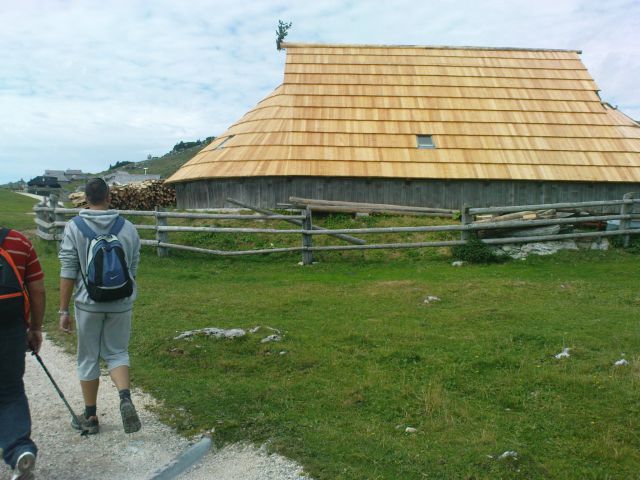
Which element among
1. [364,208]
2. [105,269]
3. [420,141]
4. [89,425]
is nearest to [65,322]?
[105,269]

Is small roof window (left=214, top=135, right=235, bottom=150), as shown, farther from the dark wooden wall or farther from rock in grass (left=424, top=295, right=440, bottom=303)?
rock in grass (left=424, top=295, right=440, bottom=303)

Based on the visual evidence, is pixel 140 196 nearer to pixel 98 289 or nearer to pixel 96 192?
pixel 96 192

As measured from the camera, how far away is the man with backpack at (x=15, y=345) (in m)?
4.01

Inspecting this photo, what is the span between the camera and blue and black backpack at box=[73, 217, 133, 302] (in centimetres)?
464

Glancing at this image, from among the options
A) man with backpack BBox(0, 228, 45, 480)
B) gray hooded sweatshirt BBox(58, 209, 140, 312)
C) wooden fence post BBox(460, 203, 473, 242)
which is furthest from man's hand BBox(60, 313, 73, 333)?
wooden fence post BBox(460, 203, 473, 242)

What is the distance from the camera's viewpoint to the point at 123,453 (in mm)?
4582

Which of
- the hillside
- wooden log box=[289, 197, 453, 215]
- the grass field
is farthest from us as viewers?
the hillside

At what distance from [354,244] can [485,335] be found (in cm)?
808

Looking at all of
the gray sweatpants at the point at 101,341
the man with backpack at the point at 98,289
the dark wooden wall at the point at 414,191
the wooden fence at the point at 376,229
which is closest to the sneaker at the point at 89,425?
the man with backpack at the point at 98,289

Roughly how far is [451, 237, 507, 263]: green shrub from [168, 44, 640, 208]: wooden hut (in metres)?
5.77

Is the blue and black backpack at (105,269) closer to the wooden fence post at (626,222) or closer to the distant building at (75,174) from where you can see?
the wooden fence post at (626,222)

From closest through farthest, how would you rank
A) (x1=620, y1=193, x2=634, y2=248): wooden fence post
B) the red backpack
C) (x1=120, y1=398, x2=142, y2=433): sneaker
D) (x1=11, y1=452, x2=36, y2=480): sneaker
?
(x1=11, y1=452, x2=36, y2=480): sneaker < the red backpack < (x1=120, y1=398, x2=142, y2=433): sneaker < (x1=620, y1=193, x2=634, y2=248): wooden fence post

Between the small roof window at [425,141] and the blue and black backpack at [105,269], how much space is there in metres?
17.5

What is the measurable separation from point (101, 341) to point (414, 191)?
16220mm
